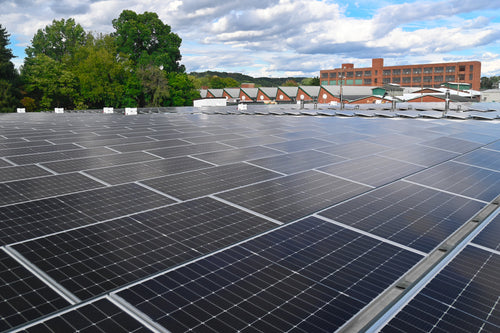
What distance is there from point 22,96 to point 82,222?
281ft

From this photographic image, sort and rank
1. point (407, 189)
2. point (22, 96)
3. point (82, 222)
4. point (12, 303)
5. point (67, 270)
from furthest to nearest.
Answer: point (22, 96)
point (407, 189)
point (82, 222)
point (67, 270)
point (12, 303)

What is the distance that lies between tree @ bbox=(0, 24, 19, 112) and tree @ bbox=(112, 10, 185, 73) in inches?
876

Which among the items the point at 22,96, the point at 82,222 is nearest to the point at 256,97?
the point at 22,96

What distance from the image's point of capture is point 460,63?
165000mm

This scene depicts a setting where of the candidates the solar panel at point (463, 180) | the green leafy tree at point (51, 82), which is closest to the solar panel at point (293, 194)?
→ the solar panel at point (463, 180)

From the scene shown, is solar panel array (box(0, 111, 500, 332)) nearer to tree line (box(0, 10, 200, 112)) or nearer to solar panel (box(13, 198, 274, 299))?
solar panel (box(13, 198, 274, 299))

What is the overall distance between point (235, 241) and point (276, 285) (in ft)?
5.69

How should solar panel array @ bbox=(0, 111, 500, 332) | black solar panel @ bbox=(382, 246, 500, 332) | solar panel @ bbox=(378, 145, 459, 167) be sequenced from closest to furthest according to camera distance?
black solar panel @ bbox=(382, 246, 500, 332), solar panel array @ bbox=(0, 111, 500, 332), solar panel @ bbox=(378, 145, 459, 167)

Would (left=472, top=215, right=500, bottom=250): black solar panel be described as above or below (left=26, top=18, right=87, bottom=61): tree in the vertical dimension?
below

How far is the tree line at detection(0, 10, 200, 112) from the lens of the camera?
78062 mm

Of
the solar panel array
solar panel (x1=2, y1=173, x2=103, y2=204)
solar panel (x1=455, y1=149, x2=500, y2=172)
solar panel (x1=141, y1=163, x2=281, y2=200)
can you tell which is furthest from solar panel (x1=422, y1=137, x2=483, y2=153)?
solar panel (x1=2, y1=173, x2=103, y2=204)

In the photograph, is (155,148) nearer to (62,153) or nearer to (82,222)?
(62,153)

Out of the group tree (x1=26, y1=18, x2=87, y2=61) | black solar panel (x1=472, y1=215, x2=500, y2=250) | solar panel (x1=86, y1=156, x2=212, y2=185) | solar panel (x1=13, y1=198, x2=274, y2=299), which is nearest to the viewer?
solar panel (x1=13, y1=198, x2=274, y2=299)

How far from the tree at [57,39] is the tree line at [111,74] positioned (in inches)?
502
